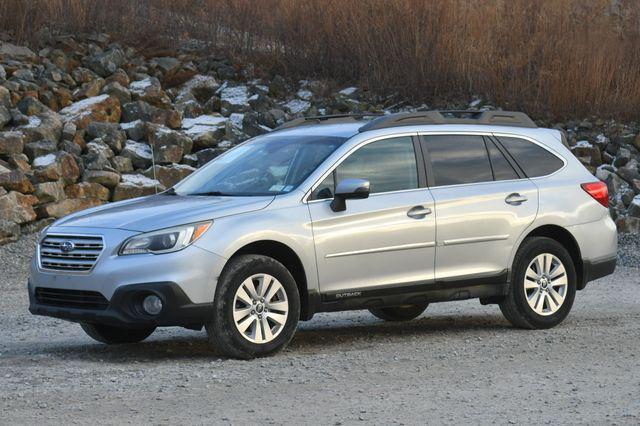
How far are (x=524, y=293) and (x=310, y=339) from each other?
6.05 ft

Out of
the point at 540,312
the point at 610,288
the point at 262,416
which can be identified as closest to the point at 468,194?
the point at 540,312

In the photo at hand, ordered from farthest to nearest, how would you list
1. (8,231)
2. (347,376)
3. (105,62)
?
(105,62)
(8,231)
(347,376)

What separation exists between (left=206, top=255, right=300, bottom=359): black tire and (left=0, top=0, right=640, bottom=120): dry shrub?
1476cm

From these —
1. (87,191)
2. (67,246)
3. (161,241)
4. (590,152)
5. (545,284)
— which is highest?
(161,241)

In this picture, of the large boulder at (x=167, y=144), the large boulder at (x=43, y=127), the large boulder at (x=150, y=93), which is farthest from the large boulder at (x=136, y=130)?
the large boulder at (x=150, y=93)

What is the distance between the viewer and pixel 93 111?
69.7 feet

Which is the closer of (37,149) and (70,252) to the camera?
(70,252)

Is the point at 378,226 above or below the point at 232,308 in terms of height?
above

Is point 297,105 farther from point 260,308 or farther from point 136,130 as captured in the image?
point 260,308

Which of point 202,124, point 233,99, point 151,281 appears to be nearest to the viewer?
point 151,281

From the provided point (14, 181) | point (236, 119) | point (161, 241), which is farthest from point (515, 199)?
point (236, 119)

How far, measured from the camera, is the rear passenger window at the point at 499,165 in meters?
10.8

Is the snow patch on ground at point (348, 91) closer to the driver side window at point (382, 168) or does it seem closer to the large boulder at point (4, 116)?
the large boulder at point (4, 116)

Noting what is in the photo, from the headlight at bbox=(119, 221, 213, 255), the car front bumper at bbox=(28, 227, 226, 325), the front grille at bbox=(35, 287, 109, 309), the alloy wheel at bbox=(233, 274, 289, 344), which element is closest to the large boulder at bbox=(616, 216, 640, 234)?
the alloy wheel at bbox=(233, 274, 289, 344)
